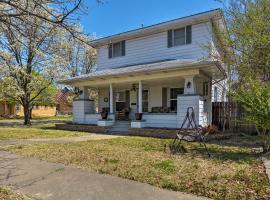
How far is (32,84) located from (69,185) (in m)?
20.2

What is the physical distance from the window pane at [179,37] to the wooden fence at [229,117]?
415 cm

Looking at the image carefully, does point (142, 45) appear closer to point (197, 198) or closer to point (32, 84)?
point (32, 84)

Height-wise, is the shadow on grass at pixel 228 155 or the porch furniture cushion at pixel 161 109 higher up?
the porch furniture cushion at pixel 161 109

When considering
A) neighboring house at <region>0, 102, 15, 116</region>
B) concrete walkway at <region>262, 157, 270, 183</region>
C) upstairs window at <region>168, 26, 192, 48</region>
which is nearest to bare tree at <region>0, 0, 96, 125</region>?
concrete walkway at <region>262, 157, 270, 183</region>

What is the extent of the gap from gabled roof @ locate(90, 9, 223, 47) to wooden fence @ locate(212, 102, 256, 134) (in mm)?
4872

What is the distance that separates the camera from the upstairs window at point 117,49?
62.7 ft

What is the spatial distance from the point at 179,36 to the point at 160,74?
3880 millimetres

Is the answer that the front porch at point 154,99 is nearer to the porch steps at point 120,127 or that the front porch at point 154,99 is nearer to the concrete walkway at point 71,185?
the porch steps at point 120,127

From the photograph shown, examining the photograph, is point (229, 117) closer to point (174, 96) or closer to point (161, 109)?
point (174, 96)

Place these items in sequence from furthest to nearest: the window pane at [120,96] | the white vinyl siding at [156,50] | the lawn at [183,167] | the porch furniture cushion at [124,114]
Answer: the window pane at [120,96], the porch furniture cushion at [124,114], the white vinyl siding at [156,50], the lawn at [183,167]

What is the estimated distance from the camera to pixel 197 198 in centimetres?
431

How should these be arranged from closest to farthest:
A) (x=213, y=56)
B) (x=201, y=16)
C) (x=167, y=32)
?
(x=213, y=56), (x=201, y=16), (x=167, y=32)

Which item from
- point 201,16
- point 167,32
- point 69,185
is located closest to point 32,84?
point 167,32

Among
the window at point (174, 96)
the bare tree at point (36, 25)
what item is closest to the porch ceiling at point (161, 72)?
the window at point (174, 96)
